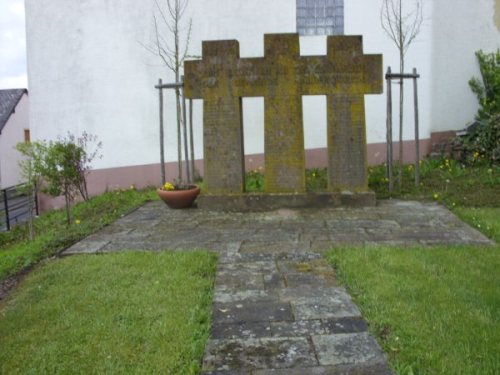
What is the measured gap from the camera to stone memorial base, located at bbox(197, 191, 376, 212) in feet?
25.5

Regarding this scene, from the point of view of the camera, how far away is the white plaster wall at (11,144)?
84.1 ft

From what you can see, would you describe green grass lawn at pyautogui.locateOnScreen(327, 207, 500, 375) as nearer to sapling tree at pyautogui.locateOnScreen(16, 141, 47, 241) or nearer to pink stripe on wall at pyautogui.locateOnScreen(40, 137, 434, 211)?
sapling tree at pyautogui.locateOnScreen(16, 141, 47, 241)

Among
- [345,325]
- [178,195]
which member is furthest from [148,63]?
[345,325]

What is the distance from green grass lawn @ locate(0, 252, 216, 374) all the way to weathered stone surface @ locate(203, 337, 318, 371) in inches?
3.7

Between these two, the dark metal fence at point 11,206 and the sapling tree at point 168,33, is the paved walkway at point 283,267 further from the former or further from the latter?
the sapling tree at point 168,33

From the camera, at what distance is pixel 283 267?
16.0 feet

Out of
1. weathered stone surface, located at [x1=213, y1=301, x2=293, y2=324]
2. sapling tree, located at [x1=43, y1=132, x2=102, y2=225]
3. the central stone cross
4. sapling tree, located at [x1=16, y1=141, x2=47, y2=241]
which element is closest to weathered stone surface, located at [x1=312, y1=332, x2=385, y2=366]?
weathered stone surface, located at [x1=213, y1=301, x2=293, y2=324]

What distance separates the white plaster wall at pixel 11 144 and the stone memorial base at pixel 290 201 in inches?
789

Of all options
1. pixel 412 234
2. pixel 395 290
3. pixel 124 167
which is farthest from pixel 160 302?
pixel 124 167

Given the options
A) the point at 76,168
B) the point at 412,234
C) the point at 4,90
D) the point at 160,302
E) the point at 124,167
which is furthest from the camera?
the point at 4,90

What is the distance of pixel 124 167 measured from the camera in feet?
39.4

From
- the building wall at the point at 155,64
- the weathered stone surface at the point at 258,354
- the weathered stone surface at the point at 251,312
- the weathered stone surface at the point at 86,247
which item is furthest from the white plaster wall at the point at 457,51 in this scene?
the weathered stone surface at the point at 258,354

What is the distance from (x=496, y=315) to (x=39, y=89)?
10.9 m

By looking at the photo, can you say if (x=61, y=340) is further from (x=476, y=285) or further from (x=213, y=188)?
→ (x=213, y=188)
